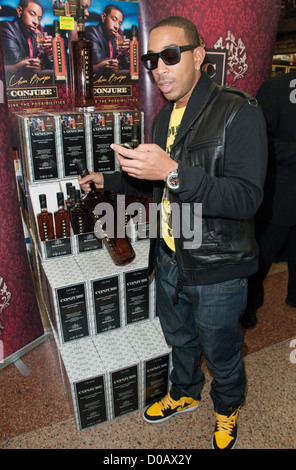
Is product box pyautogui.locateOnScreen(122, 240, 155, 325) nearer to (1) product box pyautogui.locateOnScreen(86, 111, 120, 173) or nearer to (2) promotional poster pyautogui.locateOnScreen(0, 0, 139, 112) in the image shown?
(1) product box pyautogui.locateOnScreen(86, 111, 120, 173)

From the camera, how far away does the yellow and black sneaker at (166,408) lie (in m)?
1.98

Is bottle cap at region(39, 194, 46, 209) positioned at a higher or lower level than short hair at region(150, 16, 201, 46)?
lower

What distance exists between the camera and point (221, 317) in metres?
Answer: 1.48

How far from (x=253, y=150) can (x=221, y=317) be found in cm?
69

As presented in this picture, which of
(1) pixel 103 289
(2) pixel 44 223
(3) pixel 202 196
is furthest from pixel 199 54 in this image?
(1) pixel 103 289

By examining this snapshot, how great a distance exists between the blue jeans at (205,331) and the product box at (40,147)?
2.35ft

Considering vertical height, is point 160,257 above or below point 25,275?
above

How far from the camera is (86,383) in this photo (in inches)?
71.4

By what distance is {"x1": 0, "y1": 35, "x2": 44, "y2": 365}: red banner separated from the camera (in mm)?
2031

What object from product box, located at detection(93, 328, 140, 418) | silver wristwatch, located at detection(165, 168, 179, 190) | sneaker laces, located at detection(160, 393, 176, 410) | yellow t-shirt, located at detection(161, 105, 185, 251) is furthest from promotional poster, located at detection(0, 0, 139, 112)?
sneaker laces, located at detection(160, 393, 176, 410)

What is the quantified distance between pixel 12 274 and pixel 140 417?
44.6 inches

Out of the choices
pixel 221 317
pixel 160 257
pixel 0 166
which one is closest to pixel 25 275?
A: pixel 0 166

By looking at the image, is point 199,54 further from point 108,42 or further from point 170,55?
point 108,42
